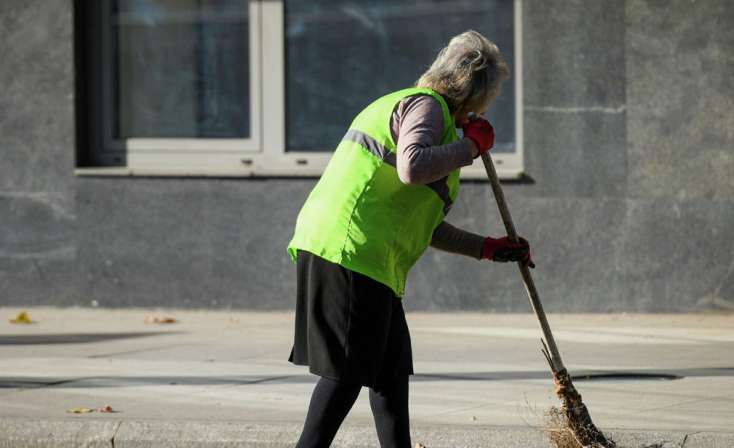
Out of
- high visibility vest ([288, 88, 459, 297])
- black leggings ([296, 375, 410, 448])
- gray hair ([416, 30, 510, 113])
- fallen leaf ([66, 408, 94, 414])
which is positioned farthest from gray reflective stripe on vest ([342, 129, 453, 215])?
fallen leaf ([66, 408, 94, 414])

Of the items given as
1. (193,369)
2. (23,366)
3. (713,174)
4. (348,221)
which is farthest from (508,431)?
(713,174)

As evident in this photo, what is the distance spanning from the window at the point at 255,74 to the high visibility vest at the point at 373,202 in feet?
18.1

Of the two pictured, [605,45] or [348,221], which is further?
[605,45]

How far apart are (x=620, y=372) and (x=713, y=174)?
2921 millimetres

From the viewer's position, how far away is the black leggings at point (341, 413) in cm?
438

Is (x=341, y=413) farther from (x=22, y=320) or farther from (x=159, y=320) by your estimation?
(x=22, y=320)

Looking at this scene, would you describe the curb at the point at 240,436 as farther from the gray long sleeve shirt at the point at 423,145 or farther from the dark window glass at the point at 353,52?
the dark window glass at the point at 353,52

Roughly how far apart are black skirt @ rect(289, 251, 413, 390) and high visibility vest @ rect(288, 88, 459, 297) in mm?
45

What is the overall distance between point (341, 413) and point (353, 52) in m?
6.17

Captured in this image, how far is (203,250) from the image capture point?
404 inches

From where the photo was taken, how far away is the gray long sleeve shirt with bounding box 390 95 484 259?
4.18 m

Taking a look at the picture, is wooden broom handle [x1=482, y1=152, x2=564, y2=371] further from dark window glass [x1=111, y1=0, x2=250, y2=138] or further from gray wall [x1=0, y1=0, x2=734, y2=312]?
dark window glass [x1=111, y1=0, x2=250, y2=138]

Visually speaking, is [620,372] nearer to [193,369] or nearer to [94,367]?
[193,369]

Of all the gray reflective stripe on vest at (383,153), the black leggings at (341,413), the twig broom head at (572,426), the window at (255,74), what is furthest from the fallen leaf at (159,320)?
the gray reflective stripe on vest at (383,153)
